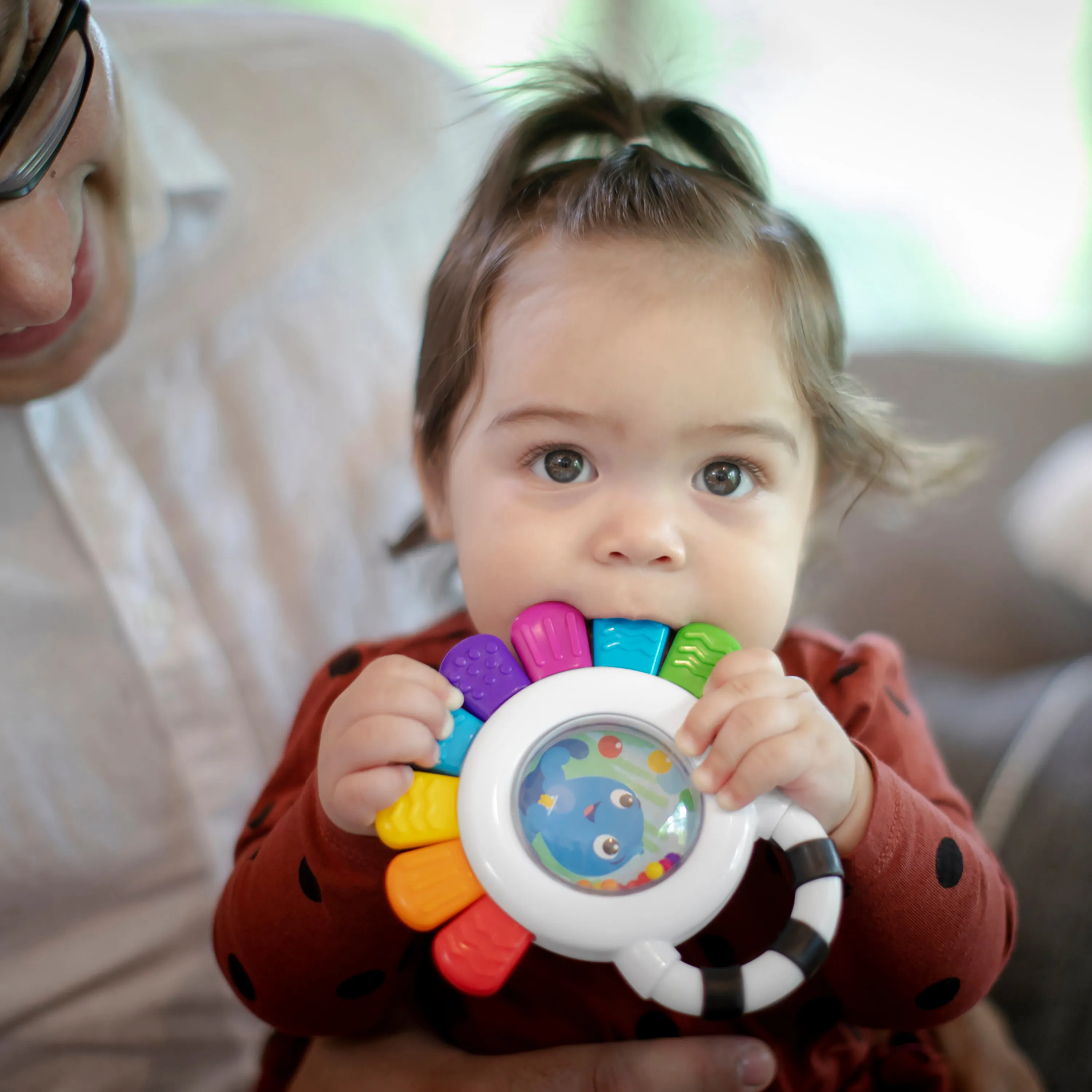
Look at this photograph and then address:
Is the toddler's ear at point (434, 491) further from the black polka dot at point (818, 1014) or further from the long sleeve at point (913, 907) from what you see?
the black polka dot at point (818, 1014)

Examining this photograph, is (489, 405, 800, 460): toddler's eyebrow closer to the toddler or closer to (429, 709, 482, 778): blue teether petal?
the toddler

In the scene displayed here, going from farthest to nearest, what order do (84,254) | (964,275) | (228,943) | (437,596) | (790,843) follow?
(964,275)
(437,596)
(84,254)
(228,943)
(790,843)

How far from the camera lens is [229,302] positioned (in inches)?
51.8

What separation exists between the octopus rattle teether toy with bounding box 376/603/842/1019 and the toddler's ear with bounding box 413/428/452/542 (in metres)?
0.33

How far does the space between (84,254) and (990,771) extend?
1359 millimetres

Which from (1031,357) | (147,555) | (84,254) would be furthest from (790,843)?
(1031,357)

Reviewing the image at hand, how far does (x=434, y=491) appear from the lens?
3.57 ft

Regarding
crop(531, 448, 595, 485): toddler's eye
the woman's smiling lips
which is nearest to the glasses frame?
the woman's smiling lips

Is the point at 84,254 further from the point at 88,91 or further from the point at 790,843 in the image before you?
the point at 790,843

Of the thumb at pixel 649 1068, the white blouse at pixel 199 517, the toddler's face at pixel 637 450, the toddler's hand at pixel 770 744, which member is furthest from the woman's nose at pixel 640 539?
the white blouse at pixel 199 517

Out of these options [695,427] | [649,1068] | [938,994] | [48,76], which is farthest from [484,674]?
[48,76]

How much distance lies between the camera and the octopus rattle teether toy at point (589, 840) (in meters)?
0.62

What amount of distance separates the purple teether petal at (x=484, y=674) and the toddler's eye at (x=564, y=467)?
19 cm

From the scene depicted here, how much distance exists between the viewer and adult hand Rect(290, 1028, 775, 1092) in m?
0.80
